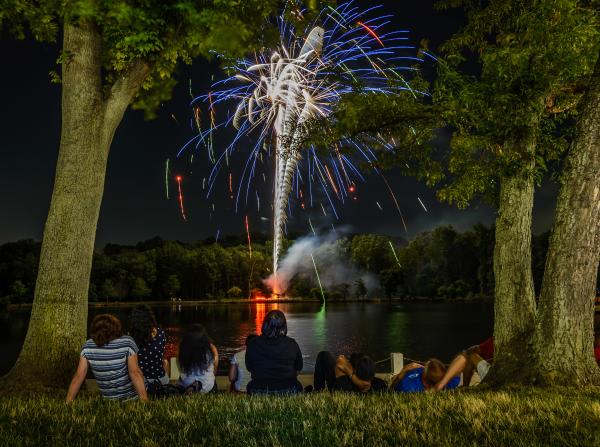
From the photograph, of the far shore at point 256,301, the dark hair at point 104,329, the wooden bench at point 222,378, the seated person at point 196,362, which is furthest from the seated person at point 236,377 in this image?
the far shore at point 256,301

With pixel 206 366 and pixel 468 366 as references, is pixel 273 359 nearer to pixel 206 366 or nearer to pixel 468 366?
pixel 206 366

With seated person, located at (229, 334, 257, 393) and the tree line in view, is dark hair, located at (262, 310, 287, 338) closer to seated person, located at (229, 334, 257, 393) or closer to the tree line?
seated person, located at (229, 334, 257, 393)

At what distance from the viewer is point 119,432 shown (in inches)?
224

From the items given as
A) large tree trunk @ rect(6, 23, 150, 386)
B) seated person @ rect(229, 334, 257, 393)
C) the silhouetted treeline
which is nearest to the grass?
large tree trunk @ rect(6, 23, 150, 386)

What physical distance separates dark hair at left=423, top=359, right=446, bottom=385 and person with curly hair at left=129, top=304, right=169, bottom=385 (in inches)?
164

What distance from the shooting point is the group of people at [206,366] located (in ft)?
24.0

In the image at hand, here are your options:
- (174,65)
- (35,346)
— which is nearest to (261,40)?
(174,65)

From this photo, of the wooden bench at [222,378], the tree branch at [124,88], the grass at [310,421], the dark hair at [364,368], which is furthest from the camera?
the wooden bench at [222,378]

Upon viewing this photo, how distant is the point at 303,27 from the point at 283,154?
316 centimetres

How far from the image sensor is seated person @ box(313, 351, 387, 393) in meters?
8.33

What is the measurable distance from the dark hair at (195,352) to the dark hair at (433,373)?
139 inches

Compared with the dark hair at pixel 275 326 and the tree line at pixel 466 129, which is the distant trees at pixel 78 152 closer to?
the tree line at pixel 466 129

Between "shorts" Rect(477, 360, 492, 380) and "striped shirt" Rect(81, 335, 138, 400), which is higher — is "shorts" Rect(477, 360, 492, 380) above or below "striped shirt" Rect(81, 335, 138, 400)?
below

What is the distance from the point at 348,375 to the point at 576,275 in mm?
3836
